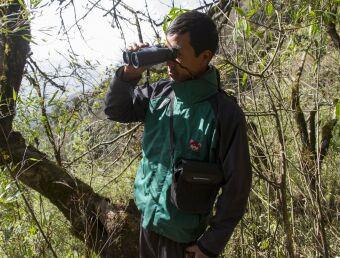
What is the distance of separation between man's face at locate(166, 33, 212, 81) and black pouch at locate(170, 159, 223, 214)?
1.23ft

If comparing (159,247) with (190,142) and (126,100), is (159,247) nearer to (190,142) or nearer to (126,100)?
(190,142)

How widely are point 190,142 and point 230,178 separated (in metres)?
0.22

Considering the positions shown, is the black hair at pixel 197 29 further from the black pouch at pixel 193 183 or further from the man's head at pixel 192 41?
the black pouch at pixel 193 183

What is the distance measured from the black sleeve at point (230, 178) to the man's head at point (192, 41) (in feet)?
0.76

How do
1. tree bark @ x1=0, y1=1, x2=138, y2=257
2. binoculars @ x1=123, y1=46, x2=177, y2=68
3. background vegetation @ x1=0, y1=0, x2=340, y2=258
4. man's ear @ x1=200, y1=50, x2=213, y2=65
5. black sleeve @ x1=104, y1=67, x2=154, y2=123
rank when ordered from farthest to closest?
tree bark @ x1=0, y1=1, x2=138, y2=257, background vegetation @ x1=0, y1=0, x2=340, y2=258, black sleeve @ x1=104, y1=67, x2=154, y2=123, man's ear @ x1=200, y1=50, x2=213, y2=65, binoculars @ x1=123, y1=46, x2=177, y2=68

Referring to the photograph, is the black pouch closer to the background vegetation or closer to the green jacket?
the green jacket

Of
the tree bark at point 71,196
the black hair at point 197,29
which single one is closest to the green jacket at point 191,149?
the black hair at point 197,29

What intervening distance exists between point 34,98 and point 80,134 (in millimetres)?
600

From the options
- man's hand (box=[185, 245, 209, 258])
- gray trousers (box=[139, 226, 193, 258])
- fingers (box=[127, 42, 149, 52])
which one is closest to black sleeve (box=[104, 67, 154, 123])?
fingers (box=[127, 42, 149, 52])

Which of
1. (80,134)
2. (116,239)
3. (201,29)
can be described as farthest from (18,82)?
(201,29)

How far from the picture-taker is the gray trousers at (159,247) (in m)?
1.74

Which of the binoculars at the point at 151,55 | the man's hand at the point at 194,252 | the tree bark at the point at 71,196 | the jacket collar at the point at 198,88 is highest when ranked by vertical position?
the binoculars at the point at 151,55

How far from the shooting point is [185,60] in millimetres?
1648

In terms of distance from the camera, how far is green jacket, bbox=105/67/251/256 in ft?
5.16
